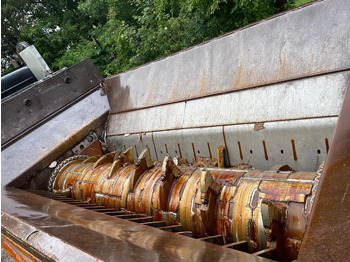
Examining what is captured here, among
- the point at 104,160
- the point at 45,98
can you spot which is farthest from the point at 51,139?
the point at 104,160

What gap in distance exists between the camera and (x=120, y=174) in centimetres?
312

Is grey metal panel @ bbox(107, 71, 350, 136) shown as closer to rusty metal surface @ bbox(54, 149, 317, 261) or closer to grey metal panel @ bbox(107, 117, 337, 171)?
grey metal panel @ bbox(107, 117, 337, 171)

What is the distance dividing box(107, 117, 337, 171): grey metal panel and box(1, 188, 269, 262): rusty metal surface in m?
1.15

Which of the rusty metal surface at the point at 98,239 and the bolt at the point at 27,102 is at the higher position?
the bolt at the point at 27,102

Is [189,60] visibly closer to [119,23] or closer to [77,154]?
[77,154]

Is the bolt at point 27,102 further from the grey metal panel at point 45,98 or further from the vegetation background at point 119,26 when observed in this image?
the vegetation background at point 119,26

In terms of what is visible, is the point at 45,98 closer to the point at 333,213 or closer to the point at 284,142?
the point at 284,142

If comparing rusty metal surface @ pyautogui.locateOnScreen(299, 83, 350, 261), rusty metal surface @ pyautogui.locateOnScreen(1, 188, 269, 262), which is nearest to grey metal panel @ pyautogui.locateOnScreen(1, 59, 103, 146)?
rusty metal surface @ pyautogui.locateOnScreen(1, 188, 269, 262)

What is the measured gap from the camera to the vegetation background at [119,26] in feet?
20.6

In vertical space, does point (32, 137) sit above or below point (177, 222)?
above

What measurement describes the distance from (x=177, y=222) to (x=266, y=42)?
140cm

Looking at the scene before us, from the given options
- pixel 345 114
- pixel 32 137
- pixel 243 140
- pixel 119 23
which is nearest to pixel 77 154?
pixel 32 137

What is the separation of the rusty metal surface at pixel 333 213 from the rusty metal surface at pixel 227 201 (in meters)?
0.44

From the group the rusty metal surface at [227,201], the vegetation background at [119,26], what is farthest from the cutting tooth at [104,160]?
the vegetation background at [119,26]
